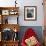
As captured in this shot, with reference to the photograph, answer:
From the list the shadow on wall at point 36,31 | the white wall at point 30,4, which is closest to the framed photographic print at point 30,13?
the white wall at point 30,4

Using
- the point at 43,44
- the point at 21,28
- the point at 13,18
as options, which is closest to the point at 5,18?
the point at 13,18

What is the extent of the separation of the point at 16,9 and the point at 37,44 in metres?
1.48

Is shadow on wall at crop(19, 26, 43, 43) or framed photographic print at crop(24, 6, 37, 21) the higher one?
framed photographic print at crop(24, 6, 37, 21)

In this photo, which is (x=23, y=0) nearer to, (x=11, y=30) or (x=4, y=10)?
(x=4, y=10)

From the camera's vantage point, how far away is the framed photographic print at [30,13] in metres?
5.93

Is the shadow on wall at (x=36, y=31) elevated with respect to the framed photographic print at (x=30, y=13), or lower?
lower

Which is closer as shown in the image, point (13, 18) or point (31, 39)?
point (31, 39)

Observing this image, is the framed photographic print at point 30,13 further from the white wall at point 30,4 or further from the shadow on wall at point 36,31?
the shadow on wall at point 36,31

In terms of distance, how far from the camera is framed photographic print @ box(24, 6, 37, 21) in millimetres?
5934

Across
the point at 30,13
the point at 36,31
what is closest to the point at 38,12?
the point at 30,13

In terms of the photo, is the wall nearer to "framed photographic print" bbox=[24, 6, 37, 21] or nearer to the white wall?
the white wall

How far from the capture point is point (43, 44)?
5.75 meters

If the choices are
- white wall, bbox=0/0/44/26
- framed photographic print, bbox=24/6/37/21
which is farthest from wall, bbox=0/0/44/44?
framed photographic print, bbox=24/6/37/21

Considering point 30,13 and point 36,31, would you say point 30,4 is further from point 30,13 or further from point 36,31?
point 36,31
